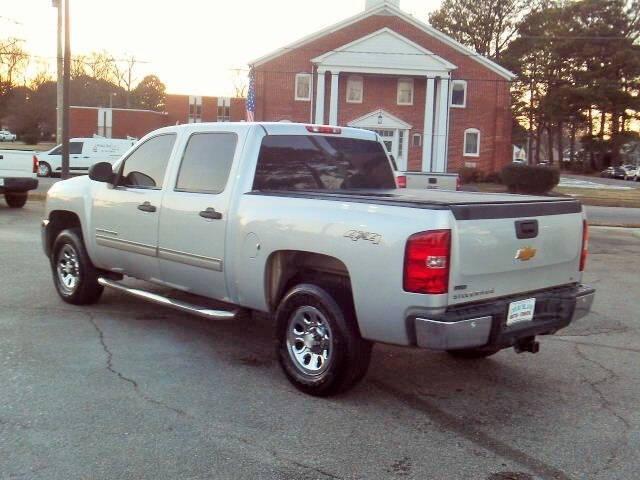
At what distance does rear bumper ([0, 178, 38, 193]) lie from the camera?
53.3 ft

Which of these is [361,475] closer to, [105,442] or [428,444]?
[428,444]

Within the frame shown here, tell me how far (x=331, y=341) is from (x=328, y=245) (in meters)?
0.64

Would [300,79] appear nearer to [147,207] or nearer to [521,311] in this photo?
[147,207]

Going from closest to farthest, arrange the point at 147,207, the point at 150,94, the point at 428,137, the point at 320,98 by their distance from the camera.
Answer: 1. the point at 147,207
2. the point at 320,98
3. the point at 428,137
4. the point at 150,94

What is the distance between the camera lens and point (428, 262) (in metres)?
4.17

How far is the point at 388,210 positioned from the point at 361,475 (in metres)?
1.57

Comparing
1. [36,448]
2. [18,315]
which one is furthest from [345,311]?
[18,315]

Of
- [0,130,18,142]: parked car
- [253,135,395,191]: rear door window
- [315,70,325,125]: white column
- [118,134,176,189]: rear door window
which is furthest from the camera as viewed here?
[0,130,18,142]: parked car

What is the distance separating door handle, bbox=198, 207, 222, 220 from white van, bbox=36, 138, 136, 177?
26.9 m

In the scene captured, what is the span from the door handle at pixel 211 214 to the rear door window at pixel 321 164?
1.16 feet

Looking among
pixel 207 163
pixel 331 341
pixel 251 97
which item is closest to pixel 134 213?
pixel 207 163

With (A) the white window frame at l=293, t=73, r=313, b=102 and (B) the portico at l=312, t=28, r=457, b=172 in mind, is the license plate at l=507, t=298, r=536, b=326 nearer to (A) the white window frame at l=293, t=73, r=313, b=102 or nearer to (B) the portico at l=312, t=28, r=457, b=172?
(B) the portico at l=312, t=28, r=457, b=172

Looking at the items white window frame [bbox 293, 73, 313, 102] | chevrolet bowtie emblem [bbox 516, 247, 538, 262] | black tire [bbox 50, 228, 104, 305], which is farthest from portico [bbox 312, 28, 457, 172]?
chevrolet bowtie emblem [bbox 516, 247, 538, 262]

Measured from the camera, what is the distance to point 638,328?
719 centimetres
